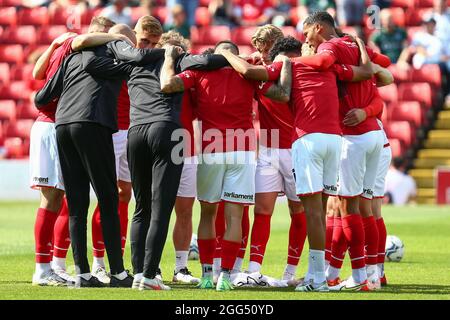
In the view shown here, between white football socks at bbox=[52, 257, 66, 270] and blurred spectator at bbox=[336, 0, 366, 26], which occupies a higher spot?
blurred spectator at bbox=[336, 0, 366, 26]

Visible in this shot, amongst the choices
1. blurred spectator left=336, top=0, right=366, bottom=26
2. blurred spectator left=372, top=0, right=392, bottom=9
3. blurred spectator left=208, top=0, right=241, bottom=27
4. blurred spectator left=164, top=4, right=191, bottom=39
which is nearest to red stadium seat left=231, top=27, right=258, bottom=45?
blurred spectator left=208, top=0, right=241, bottom=27

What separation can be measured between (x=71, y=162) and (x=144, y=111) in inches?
35.5

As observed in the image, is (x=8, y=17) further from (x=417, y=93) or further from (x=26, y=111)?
(x=417, y=93)

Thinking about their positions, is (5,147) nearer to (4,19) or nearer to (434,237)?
(4,19)

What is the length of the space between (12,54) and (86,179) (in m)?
20.2

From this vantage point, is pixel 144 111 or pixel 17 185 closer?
pixel 144 111

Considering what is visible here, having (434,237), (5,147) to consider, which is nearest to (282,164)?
(434,237)

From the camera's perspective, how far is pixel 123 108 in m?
11.9

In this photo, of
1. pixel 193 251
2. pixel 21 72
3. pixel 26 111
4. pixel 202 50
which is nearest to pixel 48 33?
pixel 21 72

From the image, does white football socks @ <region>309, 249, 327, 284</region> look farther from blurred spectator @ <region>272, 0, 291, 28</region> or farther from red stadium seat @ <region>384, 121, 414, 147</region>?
blurred spectator @ <region>272, 0, 291, 28</region>

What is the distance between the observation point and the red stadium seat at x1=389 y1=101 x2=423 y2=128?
25.6 meters

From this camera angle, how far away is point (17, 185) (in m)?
25.4

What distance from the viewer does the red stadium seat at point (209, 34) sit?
91.8 ft

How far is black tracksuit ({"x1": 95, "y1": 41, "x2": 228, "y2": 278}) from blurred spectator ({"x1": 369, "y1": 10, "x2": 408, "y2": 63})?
614 inches
